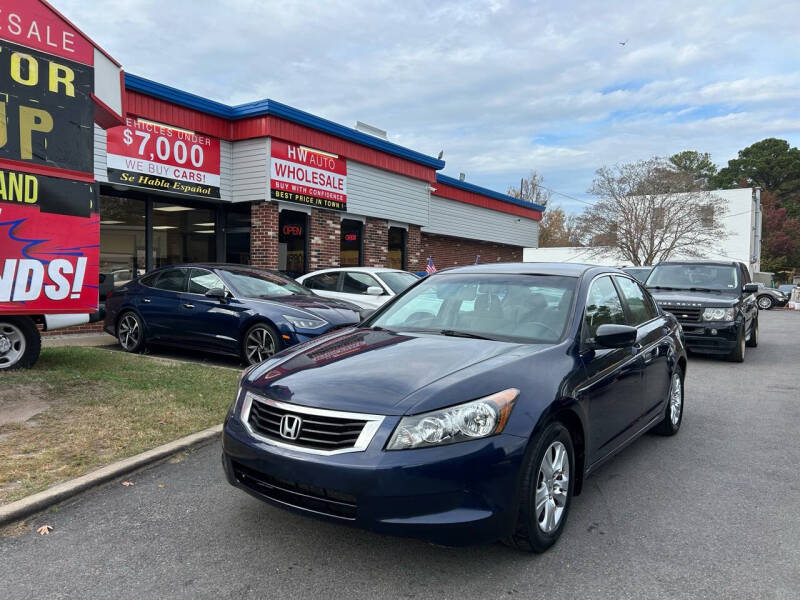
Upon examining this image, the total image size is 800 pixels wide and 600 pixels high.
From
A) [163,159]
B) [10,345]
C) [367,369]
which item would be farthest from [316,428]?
[163,159]

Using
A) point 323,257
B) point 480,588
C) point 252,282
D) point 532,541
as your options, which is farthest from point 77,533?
point 323,257

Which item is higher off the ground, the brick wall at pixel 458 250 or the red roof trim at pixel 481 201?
the red roof trim at pixel 481 201

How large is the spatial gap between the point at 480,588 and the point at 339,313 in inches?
219

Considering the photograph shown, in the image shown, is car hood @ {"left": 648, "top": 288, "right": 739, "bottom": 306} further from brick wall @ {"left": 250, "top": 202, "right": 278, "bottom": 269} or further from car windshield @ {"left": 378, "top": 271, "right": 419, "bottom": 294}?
brick wall @ {"left": 250, "top": 202, "right": 278, "bottom": 269}

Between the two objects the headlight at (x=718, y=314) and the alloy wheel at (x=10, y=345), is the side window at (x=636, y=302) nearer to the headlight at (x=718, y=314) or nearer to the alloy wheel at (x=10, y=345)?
the headlight at (x=718, y=314)

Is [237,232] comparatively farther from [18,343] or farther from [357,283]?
[18,343]

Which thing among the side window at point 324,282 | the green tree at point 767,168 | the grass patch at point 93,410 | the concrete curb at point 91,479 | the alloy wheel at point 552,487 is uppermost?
the green tree at point 767,168

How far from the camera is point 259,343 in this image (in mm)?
7941

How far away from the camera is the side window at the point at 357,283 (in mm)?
10906

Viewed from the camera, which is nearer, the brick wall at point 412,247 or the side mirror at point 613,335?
the side mirror at point 613,335

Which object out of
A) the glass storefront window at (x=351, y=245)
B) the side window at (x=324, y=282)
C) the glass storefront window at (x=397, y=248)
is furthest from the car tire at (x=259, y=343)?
the glass storefront window at (x=397, y=248)

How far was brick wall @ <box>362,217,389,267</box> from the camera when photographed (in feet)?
54.2

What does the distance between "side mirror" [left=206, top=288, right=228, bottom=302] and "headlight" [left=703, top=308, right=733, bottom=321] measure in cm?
733

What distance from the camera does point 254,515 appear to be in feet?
11.6
